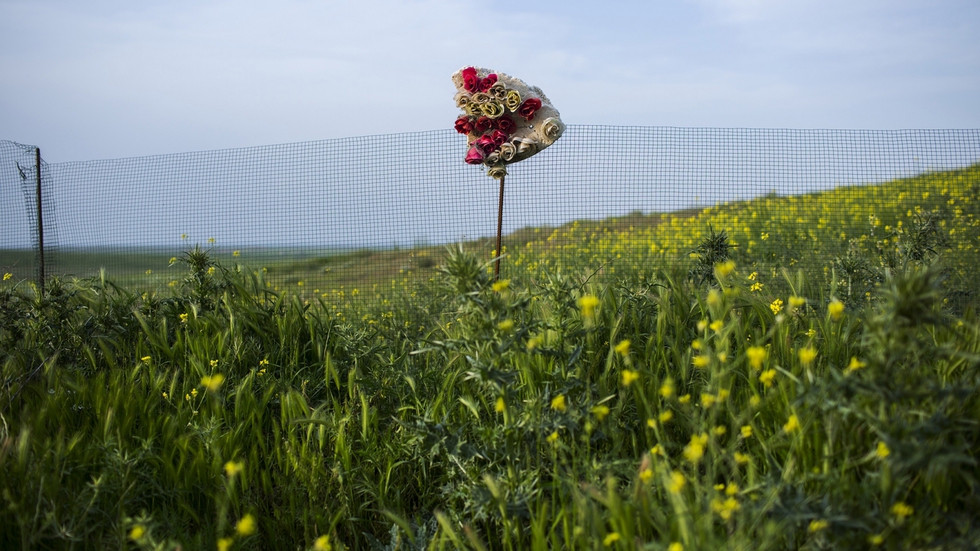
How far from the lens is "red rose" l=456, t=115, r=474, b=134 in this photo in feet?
14.1

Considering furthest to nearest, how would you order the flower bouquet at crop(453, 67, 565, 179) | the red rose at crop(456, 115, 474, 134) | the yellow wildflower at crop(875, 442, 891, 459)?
1. the red rose at crop(456, 115, 474, 134)
2. the flower bouquet at crop(453, 67, 565, 179)
3. the yellow wildflower at crop(875, 442, 891, 459)

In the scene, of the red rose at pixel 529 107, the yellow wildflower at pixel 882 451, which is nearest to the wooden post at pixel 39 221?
the red rose at pixel 529 107

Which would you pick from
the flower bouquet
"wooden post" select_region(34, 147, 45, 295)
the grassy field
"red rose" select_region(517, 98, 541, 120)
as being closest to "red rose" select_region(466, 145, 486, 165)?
the flower bouquet

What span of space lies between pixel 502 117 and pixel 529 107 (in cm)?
19

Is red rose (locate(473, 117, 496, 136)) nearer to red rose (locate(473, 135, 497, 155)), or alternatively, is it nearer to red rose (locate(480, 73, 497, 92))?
red rose (locate(473, 135, 497, 155))

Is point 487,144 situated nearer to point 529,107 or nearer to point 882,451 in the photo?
point 529,107

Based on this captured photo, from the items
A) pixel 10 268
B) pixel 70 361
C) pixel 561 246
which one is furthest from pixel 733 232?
pixel 10 268

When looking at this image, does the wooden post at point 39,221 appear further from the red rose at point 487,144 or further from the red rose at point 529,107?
the red rose at point 529,107

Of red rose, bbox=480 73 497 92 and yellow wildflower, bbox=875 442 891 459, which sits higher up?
red rose, bbox=480 73 497 92

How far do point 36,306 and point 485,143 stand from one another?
8.66 ft

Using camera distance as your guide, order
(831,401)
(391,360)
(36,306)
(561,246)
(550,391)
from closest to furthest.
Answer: (831,401) → (550,391) → (391,360) → (36,306) → (561,246)

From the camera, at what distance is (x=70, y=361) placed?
11.0 ft

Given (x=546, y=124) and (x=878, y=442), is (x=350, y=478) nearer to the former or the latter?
(x=878, y=442)

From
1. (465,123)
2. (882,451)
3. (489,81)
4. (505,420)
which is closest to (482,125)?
(465,123)
